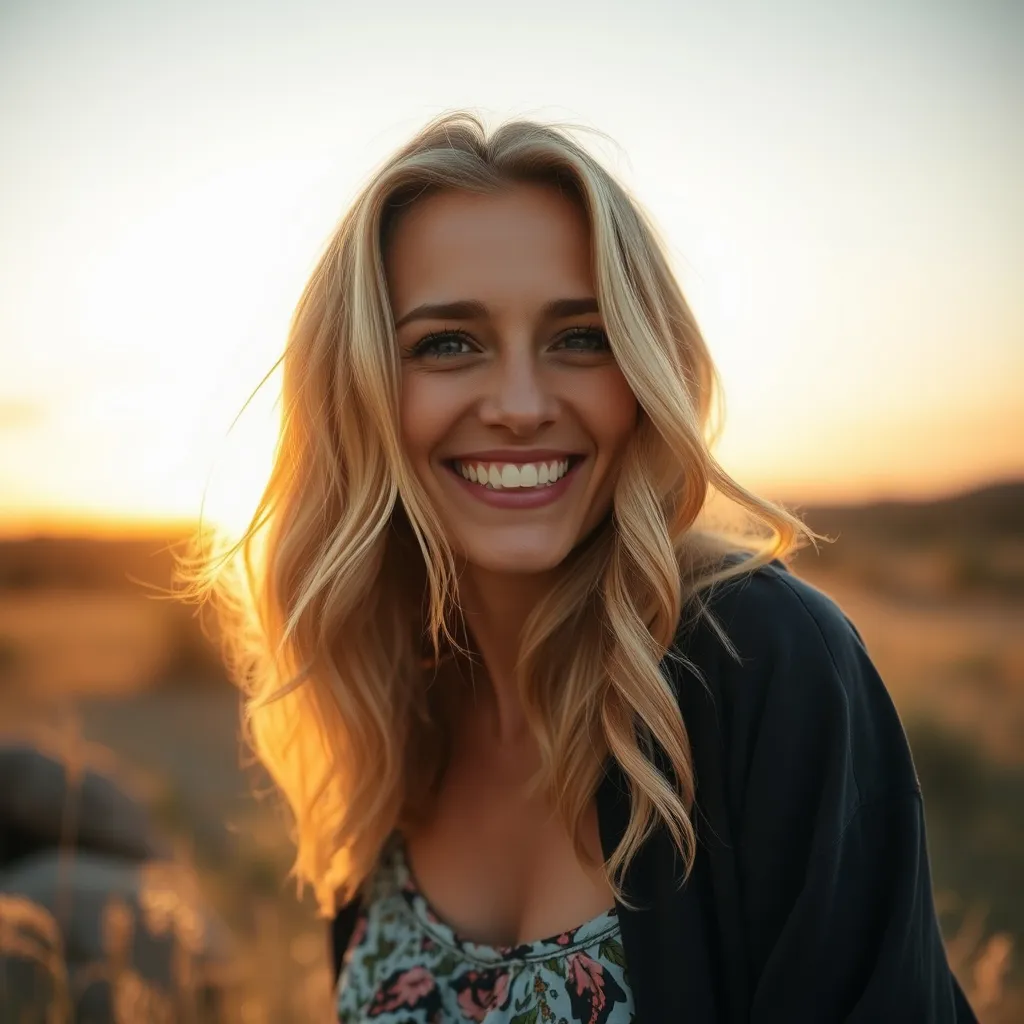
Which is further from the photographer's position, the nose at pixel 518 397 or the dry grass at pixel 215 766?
the dry grass at pixel 215 766

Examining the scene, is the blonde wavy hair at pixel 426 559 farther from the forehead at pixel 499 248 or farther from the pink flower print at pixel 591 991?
the pink flower print at pixel 591 991

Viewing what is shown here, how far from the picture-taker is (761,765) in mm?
1787

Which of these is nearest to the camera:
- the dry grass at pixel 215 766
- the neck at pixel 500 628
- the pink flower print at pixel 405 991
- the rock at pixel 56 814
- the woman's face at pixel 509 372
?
the woman's face at pixel 509 372

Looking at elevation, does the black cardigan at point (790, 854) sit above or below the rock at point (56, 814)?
above

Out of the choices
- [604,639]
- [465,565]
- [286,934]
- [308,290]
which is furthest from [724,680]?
[286,934]

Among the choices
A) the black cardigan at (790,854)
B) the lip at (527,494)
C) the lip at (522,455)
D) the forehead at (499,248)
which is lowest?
the black cardigan at (790,854)

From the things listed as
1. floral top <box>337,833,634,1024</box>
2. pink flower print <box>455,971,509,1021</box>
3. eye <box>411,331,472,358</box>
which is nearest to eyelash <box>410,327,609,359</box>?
eye <box>411,331,472,358</box>

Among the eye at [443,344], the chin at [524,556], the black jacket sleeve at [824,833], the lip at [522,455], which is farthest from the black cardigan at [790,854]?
the eye at [443,344]

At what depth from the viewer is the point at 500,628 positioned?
2.43 m

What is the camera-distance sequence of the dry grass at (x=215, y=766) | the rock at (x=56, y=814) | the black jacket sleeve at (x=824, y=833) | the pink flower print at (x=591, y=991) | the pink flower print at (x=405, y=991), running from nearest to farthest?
the black jacket sleeve at (x=824, y=833)
the pink flower print at (x=591, y=991)
the pink flower print at (x=405, y=991)
the dry grass at (x=215, y=766)
the rock at (x=56, y=814)

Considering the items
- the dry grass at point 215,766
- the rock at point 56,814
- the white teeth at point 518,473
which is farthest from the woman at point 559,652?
the rock at point 56,814

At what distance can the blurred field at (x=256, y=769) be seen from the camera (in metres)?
3.98

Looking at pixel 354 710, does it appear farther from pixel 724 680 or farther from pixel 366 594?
pixel 724 680

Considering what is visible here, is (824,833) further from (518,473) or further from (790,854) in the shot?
(518,473)
